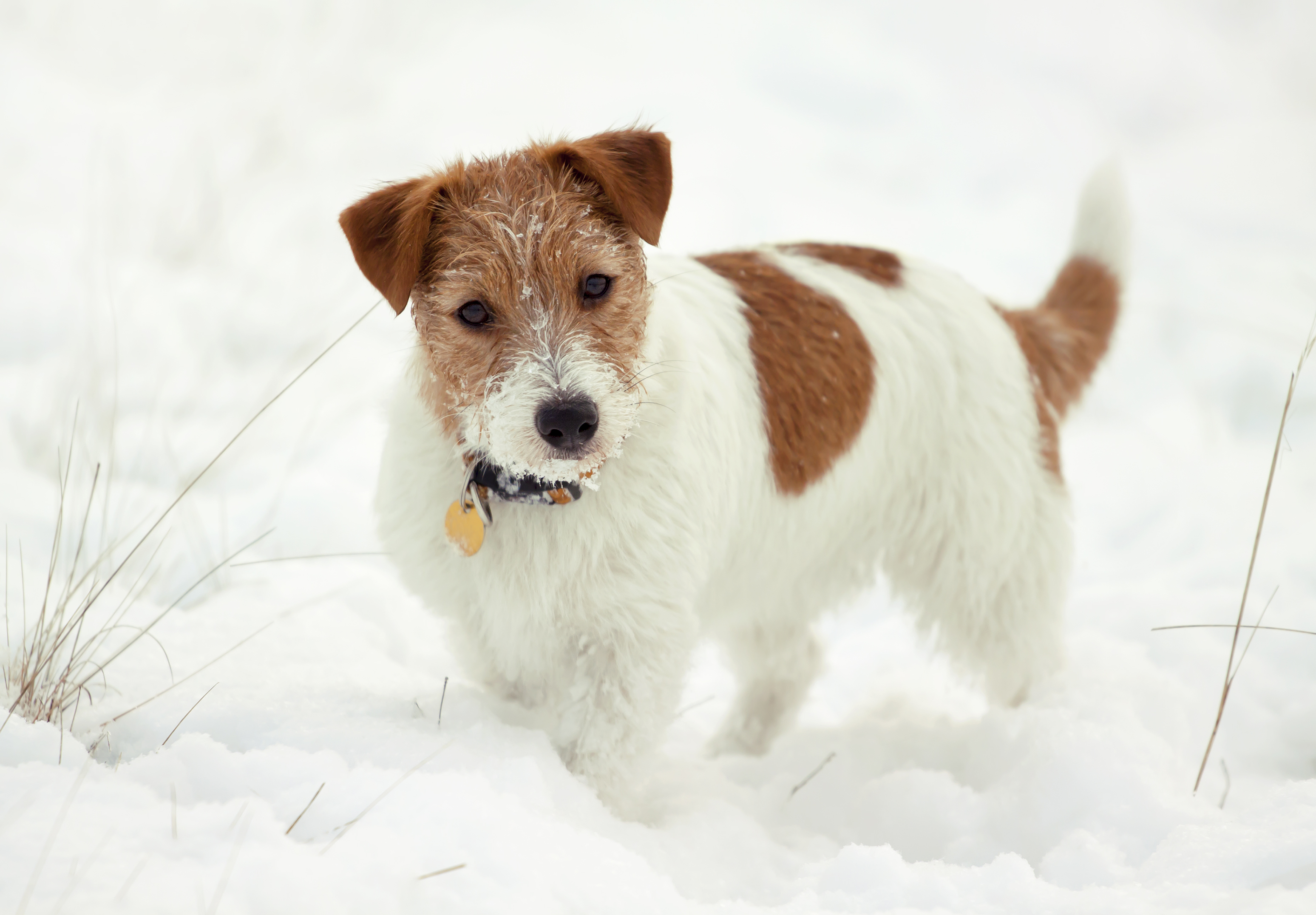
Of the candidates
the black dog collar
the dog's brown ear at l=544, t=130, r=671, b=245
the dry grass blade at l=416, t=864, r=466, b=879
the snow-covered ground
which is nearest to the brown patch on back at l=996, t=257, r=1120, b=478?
the snow-covered ground

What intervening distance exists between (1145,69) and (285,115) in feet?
19.5

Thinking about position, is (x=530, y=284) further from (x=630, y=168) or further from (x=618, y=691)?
(x=618, y=691)

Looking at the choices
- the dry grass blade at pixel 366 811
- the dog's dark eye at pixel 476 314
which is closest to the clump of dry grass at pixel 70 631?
the dog's dark eye at pixel 476 314

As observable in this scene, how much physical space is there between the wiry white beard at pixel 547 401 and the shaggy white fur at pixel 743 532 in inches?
1.3

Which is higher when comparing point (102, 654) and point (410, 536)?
point (410, 536)

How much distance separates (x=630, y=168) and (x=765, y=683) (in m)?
1.85

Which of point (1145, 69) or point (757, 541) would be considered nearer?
point (757, 541)

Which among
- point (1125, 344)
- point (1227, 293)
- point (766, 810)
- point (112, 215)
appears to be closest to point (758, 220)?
point (1125, 344)

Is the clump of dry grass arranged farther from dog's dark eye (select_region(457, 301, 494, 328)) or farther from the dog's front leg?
the dog's front leg

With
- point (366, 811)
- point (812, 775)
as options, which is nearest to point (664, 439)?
point (366, 811)

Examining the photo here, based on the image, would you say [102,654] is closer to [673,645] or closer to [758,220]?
[673,645]

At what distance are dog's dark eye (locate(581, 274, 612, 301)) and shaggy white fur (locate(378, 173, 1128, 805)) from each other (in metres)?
0.18

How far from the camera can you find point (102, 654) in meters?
2.39

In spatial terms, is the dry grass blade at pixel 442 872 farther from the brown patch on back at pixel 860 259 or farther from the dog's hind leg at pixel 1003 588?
the brown patch on back at pixel 860 259
